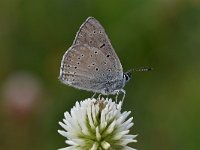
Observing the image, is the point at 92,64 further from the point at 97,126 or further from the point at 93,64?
the point at 97,126

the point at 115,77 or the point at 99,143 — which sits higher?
the point at 115,77

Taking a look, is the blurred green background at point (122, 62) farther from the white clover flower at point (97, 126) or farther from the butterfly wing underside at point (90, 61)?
the white clover flower at point (97, 126)

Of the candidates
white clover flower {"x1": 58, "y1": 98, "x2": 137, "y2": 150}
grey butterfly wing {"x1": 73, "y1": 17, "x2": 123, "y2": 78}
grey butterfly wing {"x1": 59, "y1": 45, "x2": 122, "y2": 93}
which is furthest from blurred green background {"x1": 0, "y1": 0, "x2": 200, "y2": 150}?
white clover flower {"x1": 58, "y1": 98, "x2": 137, "y2": 150}

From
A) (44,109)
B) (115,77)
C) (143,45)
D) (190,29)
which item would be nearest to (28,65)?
(44,109)

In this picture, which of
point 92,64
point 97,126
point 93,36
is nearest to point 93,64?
point 92,64

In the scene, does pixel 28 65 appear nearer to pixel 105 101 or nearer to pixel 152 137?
pixel 152 137

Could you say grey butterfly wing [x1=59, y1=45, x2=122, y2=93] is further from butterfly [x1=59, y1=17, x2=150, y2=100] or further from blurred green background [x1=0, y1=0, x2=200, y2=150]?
blurred green background [x1=0, y1=0, x2=200, y2=150]
